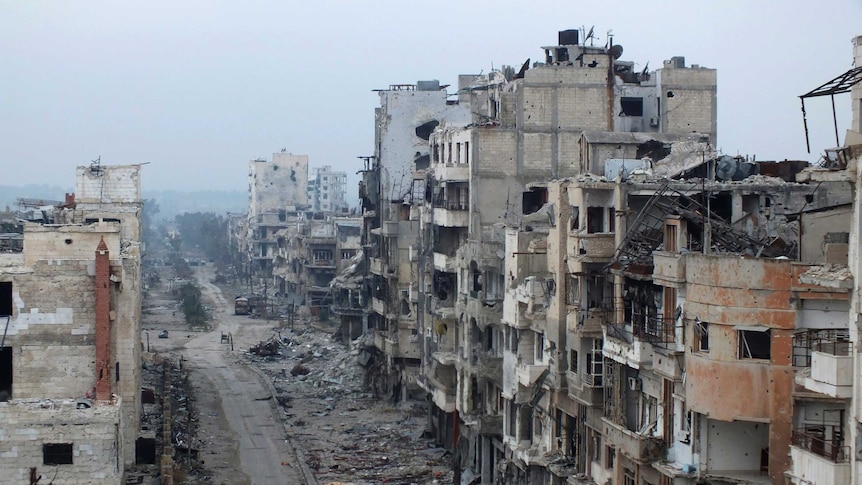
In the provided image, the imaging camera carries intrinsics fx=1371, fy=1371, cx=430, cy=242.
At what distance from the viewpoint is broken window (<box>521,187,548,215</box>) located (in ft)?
170

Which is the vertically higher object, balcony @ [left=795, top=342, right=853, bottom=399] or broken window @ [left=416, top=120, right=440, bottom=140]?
broken window @ [left=416, top=120, right=440, bottom=140]

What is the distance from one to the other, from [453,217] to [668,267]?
2392cm

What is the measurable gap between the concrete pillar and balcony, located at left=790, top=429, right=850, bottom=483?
59.9 feet

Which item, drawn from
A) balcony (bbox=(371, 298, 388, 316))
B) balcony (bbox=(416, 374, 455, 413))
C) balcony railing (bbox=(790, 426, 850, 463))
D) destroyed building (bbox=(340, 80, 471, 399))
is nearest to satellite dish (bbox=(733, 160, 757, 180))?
balcony railing (bbox=(790, 426, 850, 463))

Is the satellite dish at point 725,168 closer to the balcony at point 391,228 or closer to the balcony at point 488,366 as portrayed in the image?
the balcony at point 488,366

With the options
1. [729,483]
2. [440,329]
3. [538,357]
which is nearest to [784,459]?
[729,483]

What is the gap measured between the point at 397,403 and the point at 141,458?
74.6 feet

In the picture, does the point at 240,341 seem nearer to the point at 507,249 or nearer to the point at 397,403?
the point at 397,403

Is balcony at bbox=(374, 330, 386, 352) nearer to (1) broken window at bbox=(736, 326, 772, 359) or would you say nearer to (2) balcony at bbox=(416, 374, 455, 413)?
(2) balcony at bbox=(416, 374, 455, 413)

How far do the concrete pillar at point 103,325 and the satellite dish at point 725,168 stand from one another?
54.3 ft

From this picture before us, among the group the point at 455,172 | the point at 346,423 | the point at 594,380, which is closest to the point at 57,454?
the point at 594,380

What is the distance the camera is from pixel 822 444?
24969mm

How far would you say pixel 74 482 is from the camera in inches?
1366

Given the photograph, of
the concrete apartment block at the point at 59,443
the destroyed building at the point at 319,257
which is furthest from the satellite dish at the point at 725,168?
the destroyed building at the point at 319,257
